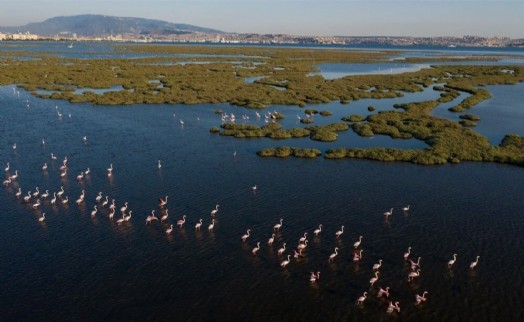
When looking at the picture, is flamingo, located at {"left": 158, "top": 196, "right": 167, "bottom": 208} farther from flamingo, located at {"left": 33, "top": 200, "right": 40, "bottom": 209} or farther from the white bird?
the white bird

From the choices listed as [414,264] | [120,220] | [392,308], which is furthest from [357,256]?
[120,220]

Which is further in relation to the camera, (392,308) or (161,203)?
(161,203)

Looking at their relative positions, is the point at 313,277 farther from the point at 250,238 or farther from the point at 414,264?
the point at 250,238

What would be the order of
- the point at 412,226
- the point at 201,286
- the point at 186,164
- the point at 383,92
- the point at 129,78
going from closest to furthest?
the point at 201,286 → the point at 412,226 → the point at 186,164 → the point at 383,92 → the point at 129,78

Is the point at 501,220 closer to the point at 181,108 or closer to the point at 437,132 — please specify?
the point at 437,132

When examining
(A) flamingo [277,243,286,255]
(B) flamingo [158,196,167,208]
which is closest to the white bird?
(A) flamingo [277,243,286,255]

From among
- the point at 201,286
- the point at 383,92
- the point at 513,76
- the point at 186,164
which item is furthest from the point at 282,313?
the point at 513,76
